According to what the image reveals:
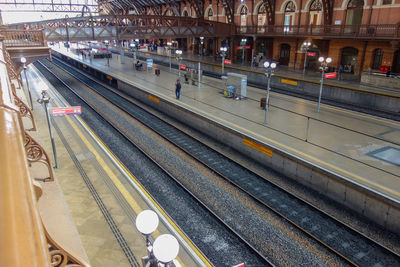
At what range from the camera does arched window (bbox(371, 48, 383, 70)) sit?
23.6 m

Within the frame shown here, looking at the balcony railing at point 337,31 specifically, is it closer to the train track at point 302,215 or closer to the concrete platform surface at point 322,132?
the concrete platform surface at point 322,132

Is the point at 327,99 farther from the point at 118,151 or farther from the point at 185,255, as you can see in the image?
the point at 185,255

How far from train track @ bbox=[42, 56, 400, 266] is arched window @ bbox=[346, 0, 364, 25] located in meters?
19.0

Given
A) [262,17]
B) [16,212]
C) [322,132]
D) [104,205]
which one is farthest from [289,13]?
[16,212]

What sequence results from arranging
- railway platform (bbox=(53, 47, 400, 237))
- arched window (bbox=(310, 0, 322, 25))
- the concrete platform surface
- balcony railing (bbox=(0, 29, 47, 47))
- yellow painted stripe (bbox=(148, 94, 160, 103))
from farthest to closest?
arched window (bbox=(310, 0, 322, 25)), yellow painted stripe (bbox=(148, 94, 160, 103)), balcony railing (bbox=(0, 29, 47, 47)), the concrete platform surface, railway platform (bbox=(53, 47, 400, 237))

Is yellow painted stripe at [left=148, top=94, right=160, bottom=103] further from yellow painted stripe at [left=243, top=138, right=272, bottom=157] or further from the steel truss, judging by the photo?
yellow painted stripe at [left=243, top=138, right=272, bottom=157]

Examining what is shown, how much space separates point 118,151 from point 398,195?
11.1m

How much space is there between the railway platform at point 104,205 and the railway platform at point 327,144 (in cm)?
539

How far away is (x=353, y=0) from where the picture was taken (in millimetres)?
24891

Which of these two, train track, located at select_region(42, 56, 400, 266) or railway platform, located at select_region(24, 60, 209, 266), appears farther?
train track, located at select_region(42, 56, 400, 266)

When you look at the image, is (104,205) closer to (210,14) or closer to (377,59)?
(377,59)

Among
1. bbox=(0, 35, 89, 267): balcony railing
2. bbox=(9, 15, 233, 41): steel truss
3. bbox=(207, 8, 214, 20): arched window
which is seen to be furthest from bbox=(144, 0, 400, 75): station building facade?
bbox=(0, 35, 89, 267): balcony railing

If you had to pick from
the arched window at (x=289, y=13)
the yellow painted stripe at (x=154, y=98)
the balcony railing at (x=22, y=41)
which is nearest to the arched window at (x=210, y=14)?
the arched window at (x=289, y=13)

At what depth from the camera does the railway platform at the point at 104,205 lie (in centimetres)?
665
